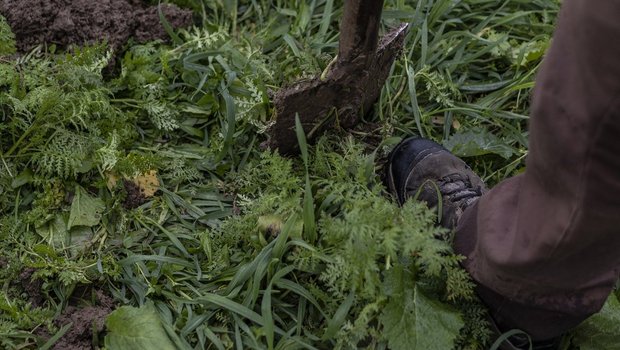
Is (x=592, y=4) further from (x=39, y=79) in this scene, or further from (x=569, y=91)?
(x=39, y=79)

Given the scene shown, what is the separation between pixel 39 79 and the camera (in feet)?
8.47

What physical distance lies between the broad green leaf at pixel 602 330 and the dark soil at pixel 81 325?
5.00ft

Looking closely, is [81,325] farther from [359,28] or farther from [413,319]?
[359,28]

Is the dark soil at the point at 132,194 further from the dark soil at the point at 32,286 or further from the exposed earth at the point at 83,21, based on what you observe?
the exposed earth at the point at 83,21

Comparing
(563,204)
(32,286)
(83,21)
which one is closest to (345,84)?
(563,204)

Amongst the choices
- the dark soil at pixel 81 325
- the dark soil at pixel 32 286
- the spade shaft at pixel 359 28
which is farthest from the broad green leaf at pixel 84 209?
the spade shaft at pixel 359 28

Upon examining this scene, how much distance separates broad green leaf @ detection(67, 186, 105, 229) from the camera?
8.11 feet

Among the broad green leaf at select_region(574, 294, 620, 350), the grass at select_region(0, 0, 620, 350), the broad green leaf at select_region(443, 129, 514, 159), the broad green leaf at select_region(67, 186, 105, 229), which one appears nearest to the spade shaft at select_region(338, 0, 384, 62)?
the grass at select_region(0, 0, 620, 350)

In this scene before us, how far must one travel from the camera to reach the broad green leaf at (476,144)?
267cm

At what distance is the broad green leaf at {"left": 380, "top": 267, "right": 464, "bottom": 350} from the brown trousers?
0.15m

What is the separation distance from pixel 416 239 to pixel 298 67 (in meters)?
1.09

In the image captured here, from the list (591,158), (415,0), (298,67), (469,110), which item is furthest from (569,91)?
(415,0)

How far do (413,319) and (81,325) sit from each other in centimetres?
104

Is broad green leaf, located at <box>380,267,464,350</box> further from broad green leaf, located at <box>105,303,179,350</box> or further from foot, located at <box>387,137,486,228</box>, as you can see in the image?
broad green leaf, located at <box>105,303,179,350</box>
